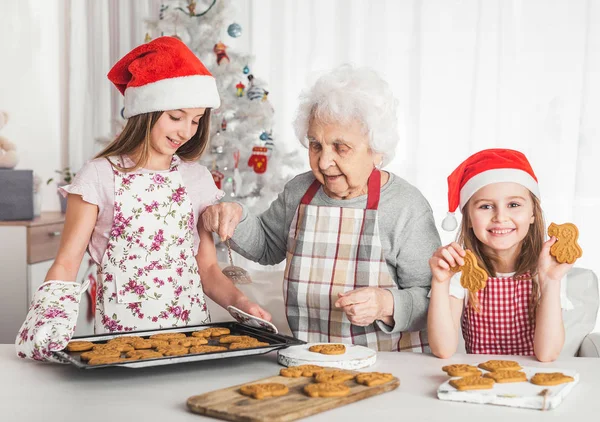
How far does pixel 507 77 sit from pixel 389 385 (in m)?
3.60

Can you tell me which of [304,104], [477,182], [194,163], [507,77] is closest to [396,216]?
[477,182]

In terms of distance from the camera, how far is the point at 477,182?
1.95m

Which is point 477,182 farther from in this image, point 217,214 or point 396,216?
point 217,214

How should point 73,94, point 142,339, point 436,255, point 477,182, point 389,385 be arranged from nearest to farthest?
point 389,385, point 142,339, point 436,255, point 477,182, point 73,94

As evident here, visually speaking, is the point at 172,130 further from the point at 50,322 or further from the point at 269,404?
the point at 269,404

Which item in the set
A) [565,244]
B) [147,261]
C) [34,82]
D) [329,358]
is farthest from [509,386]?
[34,82]

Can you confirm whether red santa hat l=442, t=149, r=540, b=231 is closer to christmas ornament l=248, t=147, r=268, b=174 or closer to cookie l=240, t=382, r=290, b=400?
cookie l=240, t=382, r=290, b=400

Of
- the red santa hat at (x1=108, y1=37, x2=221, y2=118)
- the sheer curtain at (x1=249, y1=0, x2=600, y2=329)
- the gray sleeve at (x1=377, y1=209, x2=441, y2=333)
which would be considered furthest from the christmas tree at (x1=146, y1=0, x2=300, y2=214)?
the gray sleeve at (x1=377, y1=209, x2=441, y2=333)

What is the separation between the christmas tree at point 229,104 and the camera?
14.2ft

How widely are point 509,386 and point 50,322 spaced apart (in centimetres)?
92

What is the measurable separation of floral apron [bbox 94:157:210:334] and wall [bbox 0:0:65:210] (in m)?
3.36

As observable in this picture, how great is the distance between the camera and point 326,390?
4.18 ft

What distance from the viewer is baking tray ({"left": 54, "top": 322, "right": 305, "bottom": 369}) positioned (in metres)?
1.41

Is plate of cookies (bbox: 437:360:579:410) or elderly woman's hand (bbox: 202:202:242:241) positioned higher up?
elderly woman's hand (bbox: 202:202:242:241)
